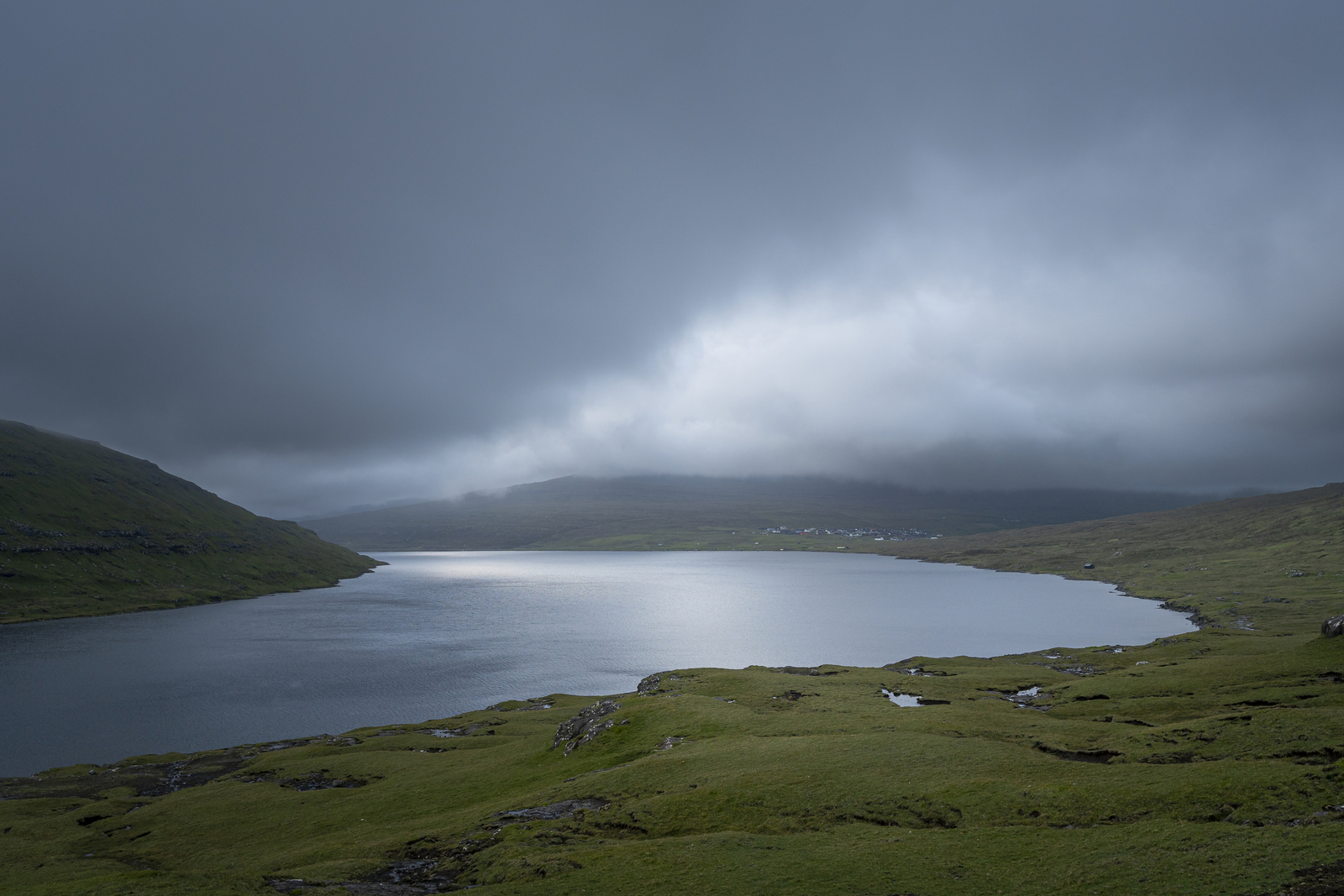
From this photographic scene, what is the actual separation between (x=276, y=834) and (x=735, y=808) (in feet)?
98.9

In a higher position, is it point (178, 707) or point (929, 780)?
point (929, 780)

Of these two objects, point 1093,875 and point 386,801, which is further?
point 386,801

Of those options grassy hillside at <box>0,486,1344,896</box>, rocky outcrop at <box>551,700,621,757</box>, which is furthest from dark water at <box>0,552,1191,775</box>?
rocky outcrop at <box>551,700,621,757</box>

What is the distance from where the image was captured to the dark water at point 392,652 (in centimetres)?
8112

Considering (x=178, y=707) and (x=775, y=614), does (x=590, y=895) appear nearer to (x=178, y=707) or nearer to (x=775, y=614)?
(x=178, y=707)

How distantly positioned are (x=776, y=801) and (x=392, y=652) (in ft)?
376

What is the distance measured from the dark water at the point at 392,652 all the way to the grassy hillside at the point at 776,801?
19346mm

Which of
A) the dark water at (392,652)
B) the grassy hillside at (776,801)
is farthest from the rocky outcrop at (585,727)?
the dark water at (392,652)

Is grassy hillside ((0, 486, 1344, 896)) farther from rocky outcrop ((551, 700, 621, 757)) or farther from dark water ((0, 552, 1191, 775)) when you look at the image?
dark water ((0, 552, 1191, 775))

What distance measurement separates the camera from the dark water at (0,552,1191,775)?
8112 centimetres

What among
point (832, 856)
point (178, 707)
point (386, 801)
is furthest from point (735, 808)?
point (178, 707)

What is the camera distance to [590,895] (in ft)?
76.9

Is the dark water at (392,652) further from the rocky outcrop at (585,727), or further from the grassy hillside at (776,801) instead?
the rocky outcrop at (585,727)

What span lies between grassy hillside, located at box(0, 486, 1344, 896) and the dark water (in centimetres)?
1935
